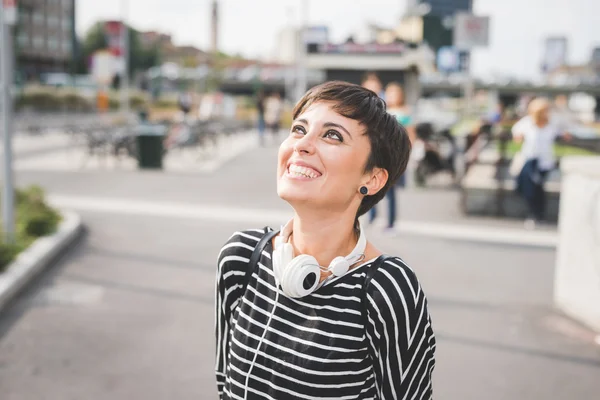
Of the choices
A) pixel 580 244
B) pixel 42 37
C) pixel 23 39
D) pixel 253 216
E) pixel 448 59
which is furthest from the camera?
pixel 42 37

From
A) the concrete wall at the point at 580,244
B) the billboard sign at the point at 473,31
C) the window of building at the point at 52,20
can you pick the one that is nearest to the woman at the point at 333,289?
the concrete wall at the point at 580,244

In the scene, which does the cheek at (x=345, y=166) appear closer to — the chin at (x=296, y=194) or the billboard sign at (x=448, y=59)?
the chin at (x=296, y=194)

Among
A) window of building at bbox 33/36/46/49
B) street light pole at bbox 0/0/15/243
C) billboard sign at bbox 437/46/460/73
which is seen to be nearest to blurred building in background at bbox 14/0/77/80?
window of building at bbox 33/36/46/49

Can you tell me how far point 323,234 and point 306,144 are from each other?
251mm

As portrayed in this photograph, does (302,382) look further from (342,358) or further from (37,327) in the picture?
(37,327)

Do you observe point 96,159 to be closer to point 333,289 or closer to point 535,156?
point 535,156

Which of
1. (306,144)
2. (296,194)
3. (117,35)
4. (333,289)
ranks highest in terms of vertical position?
(117,35)

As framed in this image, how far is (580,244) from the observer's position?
19.8ft

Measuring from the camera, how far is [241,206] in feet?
38.8

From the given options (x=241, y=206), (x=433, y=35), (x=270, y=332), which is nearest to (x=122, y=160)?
(x=241, y=206)

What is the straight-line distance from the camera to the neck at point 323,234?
6.30 feet

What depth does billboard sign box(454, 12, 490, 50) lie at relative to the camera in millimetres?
17734

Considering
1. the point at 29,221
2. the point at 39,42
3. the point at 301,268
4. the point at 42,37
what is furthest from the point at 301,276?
the point at 42,37

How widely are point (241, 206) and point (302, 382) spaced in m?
10.0
